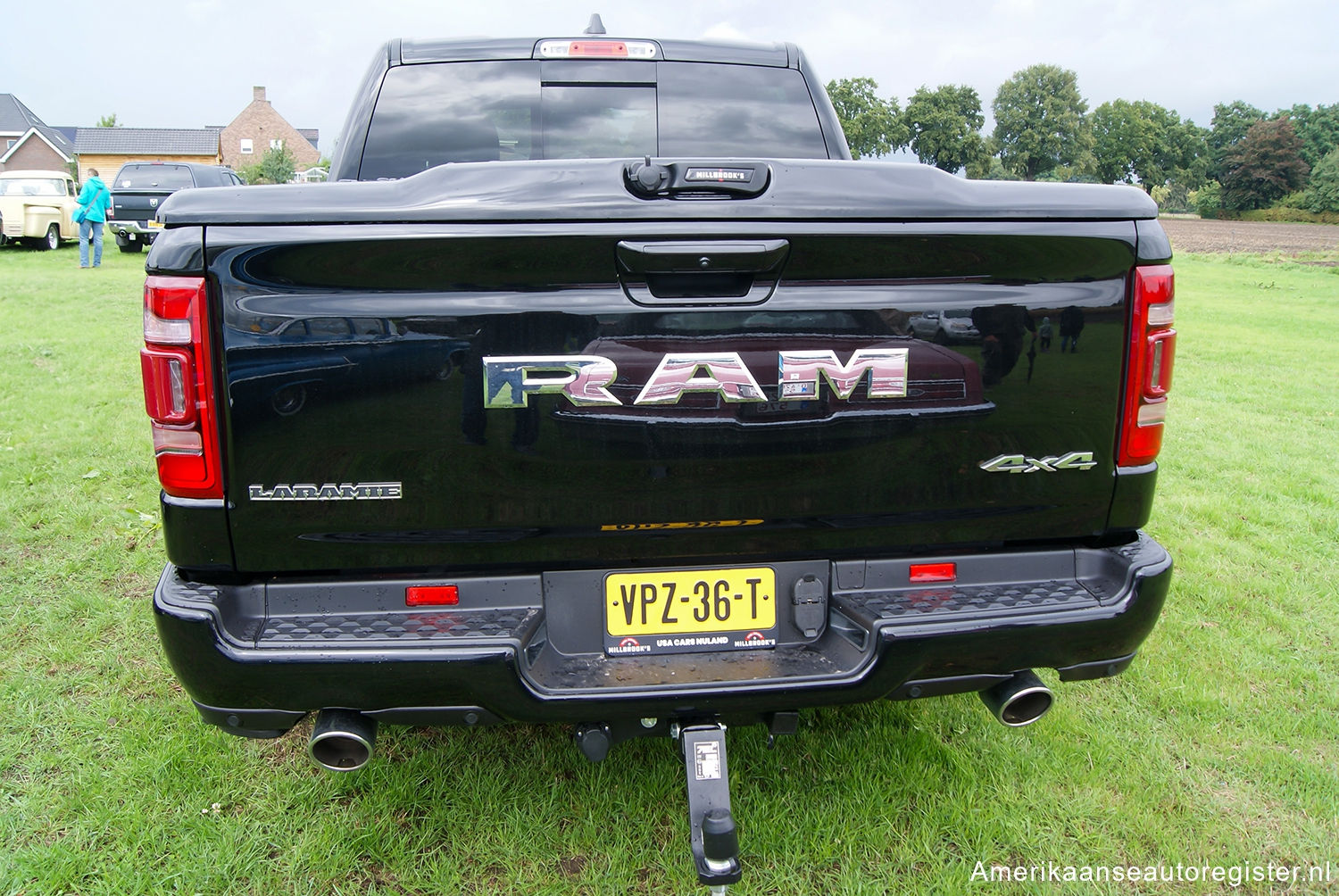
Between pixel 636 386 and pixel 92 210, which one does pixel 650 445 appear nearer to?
pixel 636 386

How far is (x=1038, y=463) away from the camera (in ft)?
6.51

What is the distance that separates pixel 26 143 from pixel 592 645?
8111cm

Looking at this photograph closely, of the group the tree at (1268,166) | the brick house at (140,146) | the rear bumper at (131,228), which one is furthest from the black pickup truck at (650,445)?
the brick house at (140,146)

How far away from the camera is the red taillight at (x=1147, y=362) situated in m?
1.93

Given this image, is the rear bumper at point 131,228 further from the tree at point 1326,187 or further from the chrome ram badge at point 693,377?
the tree at point 1326,187

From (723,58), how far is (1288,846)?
305 cm

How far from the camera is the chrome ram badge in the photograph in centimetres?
177

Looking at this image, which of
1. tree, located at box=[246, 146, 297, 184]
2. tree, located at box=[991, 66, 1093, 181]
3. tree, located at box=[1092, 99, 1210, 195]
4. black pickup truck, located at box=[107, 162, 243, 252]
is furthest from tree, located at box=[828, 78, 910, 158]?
black pickup truck, located at box=[107, 162, 243, 252]

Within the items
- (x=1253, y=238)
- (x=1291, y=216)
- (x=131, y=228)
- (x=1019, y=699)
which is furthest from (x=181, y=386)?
(x=1291, y=216)

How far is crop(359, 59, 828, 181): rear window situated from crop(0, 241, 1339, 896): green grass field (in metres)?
1.96

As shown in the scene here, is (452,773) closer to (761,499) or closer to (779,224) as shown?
(761,499)

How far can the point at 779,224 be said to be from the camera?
1.81 m

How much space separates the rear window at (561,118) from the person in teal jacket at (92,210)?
15232 millimetres

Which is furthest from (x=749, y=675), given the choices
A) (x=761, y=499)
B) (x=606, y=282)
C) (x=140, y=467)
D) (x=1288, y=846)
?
(x=140, y=467)
